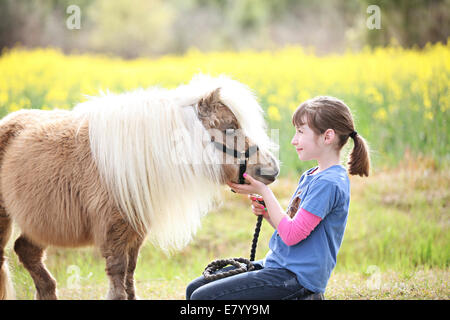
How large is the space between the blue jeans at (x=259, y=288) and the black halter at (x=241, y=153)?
0.52m

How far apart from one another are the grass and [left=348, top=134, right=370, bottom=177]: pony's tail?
3.56ft

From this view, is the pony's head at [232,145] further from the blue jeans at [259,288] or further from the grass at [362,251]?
the grass at [362,251]

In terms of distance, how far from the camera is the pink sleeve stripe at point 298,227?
197 centimetres

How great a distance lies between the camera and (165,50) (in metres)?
22.5

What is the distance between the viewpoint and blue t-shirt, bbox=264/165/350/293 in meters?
1.98

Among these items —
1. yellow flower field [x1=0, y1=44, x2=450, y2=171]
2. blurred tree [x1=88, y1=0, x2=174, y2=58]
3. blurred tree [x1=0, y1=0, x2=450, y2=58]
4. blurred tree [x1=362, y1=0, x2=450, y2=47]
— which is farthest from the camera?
blurred tree [x1=88, y1=0, x2=174, y2=58]

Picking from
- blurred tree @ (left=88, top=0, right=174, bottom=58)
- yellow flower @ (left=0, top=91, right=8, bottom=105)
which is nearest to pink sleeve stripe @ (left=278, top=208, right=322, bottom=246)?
yellow flower @ (left=0, top=91, right=8, bottom=105)

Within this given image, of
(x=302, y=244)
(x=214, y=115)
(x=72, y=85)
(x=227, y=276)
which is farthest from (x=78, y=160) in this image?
(x=72, y=85)

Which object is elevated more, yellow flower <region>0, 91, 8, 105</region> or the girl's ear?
yellow flower <region>0, 91, 8, 105</region>

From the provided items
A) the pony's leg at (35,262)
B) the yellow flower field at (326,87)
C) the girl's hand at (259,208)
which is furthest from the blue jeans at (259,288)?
the yellow flower field at (326,87)

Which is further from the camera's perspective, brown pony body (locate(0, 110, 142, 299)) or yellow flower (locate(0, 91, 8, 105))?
yellow flower (locate(0, 91, 8, 105))

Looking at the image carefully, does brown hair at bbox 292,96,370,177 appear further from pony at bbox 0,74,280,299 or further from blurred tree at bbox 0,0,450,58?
A: blurred tree at bbox 0,0,450,58

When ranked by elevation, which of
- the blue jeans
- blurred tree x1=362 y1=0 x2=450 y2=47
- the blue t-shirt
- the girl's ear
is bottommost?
the blue jeans

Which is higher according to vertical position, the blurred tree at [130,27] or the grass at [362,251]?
the blurred tree at [130,27]
